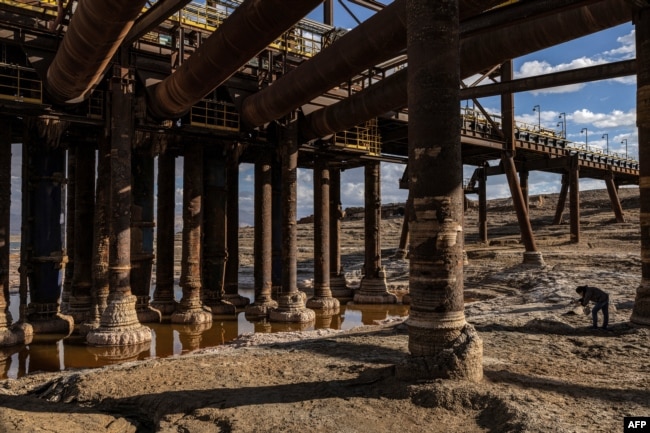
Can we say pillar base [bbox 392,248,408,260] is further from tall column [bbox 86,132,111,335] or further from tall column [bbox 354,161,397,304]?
tall column [bbox 86,132,111,335]

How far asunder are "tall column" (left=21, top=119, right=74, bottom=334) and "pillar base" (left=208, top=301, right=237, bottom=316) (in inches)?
158

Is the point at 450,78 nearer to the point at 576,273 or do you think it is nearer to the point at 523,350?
the point at 523,350

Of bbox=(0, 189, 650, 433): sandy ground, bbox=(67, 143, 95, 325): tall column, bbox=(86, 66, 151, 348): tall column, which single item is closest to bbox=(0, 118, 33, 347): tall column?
bbox=(86, 66, 151, 348): tall column

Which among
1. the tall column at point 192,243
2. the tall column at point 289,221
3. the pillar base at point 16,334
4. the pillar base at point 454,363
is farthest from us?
the tall column at point 289,221

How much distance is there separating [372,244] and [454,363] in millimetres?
12850

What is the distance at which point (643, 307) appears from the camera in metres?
8.69

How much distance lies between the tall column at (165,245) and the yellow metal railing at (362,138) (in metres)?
5.59

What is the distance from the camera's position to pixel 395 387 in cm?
544

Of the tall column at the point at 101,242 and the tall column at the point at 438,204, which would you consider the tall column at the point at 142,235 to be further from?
the tall column at the point at 438,204

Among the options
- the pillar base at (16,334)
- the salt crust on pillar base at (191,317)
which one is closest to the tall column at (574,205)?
the salt crust on pillar base at (191,317)

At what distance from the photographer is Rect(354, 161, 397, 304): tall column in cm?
1788

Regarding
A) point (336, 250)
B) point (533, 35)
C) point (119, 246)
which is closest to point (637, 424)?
point (533, 35)

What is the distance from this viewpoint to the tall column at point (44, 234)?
12156 mm

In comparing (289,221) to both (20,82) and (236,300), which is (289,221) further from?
(20,82)
